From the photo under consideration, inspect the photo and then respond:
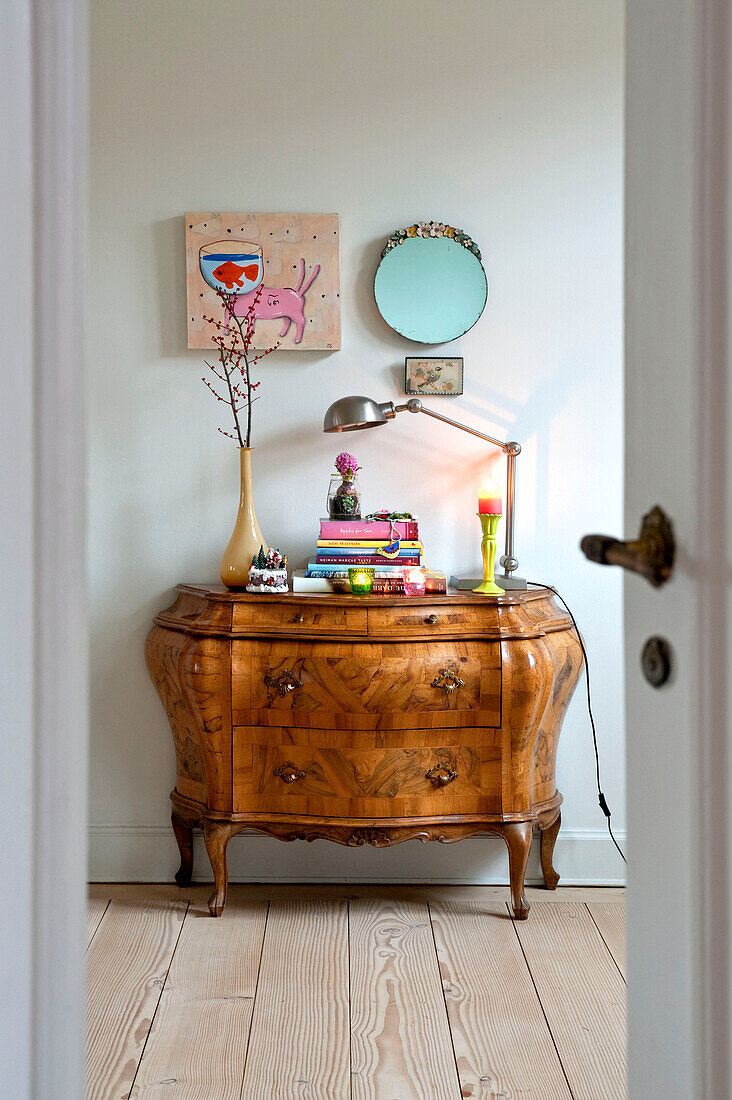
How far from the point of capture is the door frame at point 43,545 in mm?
787

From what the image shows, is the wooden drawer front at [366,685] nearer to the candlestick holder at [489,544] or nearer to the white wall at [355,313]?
the candlestick holder at [489,544]

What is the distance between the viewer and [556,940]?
236 cm

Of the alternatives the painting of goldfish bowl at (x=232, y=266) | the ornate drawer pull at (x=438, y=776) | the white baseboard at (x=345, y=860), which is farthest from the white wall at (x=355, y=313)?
the ornate drawer pull at (x=438, y=776)

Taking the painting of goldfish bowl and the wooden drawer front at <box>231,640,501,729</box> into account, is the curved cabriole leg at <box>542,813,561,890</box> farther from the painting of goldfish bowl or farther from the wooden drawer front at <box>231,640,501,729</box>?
the painting of goldfish bowl

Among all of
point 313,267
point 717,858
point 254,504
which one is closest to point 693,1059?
point 717,858

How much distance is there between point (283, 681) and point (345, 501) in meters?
0.53

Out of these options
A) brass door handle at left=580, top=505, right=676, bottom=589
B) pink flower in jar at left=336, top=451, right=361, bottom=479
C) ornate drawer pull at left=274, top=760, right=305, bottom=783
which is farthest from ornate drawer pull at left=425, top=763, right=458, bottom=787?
brass door handle at left=580, top=505, right=676, bottom=589

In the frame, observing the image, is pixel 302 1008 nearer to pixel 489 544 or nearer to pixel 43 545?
pixel 489 544

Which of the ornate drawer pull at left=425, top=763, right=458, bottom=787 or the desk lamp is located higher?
the desk lamp

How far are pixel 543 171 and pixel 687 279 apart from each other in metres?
2.18

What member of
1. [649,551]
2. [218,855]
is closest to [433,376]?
[218,855]

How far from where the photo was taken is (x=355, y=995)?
2.08m

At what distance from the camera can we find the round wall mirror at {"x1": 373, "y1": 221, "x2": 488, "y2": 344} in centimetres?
271

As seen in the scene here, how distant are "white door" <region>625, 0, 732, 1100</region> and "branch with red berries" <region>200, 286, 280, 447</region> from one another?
1897 mm
